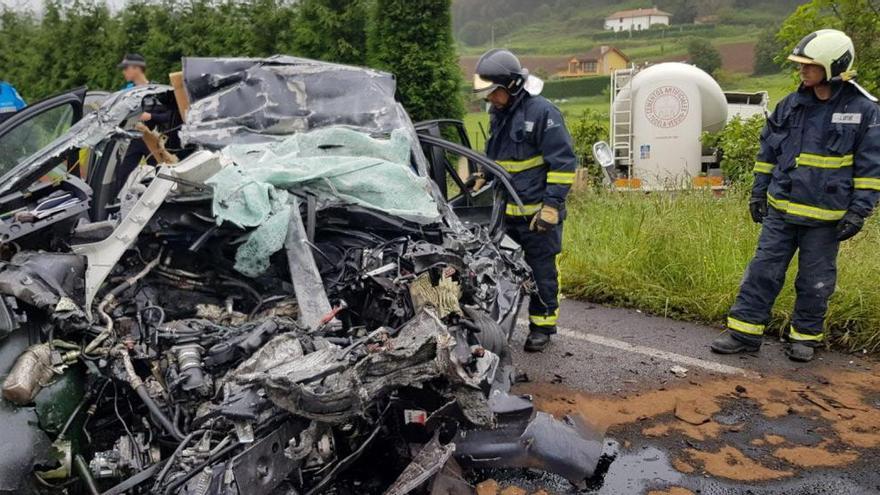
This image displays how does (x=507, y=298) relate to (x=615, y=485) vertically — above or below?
above

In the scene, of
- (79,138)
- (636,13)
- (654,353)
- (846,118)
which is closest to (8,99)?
(79,138)

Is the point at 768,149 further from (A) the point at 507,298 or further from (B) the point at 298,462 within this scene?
(B) the point at 298,462

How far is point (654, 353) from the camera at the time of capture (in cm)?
452

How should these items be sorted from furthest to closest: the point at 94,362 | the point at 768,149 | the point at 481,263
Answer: the point at 768,149 < the point at 481,263 < the point at 94,362

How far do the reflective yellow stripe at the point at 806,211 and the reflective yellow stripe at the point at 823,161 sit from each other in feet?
0.80

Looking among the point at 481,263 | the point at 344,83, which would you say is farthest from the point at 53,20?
the point at 481,263

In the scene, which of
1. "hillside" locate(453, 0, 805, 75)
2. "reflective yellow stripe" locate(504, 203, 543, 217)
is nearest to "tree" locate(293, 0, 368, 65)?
"reflective yellow stripe" locate(504, 203, 543, 217)

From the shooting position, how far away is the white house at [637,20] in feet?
168

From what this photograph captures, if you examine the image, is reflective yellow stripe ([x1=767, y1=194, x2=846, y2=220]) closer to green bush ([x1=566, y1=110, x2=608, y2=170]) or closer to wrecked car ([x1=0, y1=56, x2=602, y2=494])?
wrecked car ([x1=0, y1=56, x2=602, y2=494])

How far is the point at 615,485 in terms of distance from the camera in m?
3.04

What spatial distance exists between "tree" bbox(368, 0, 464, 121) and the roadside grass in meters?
3.67

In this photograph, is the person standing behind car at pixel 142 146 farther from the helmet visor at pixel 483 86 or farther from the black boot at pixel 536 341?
the black boot at pixel 536 341

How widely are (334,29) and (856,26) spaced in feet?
21.1

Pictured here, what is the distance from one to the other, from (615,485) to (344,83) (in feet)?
8.08
